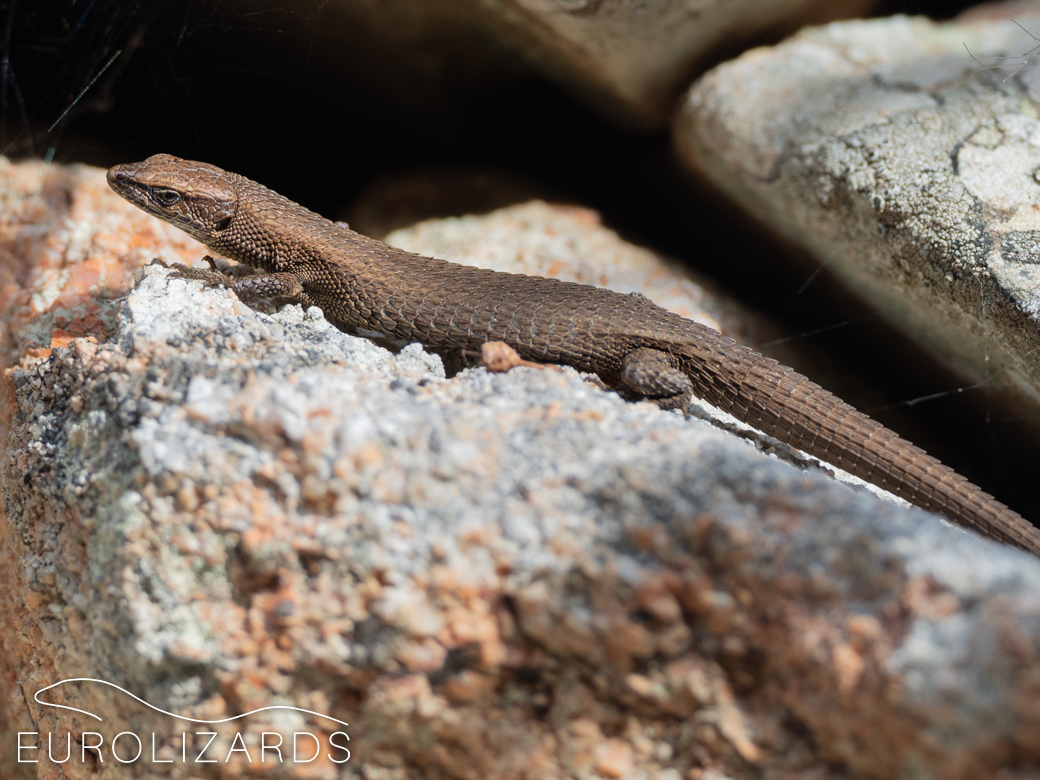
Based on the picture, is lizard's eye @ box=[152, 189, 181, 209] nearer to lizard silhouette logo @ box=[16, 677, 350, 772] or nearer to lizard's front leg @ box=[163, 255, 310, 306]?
lizard's front leg @ box=[163, 255, 310, 306]

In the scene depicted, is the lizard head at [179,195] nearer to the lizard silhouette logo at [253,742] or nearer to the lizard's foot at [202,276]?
the lizard's foot at [202,276]

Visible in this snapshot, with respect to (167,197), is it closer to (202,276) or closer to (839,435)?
(202,276)

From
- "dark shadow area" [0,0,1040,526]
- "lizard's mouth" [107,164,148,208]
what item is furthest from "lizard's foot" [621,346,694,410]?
"lizard's mouth" [107,164,148,208]

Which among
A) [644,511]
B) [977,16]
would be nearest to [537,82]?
[977,16]

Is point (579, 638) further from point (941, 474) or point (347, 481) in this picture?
point (941, 474)

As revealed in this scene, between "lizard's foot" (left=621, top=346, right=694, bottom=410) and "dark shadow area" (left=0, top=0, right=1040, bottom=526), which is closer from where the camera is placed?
"lizard's foot" (left=621, top=346, right=694, bottom=410)

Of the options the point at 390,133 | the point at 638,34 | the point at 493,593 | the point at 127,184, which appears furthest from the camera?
the point at 390,133

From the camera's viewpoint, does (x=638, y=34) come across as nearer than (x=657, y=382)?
No

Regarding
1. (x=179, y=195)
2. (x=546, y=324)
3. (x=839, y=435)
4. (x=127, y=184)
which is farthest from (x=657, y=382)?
(x=127, y=184)
